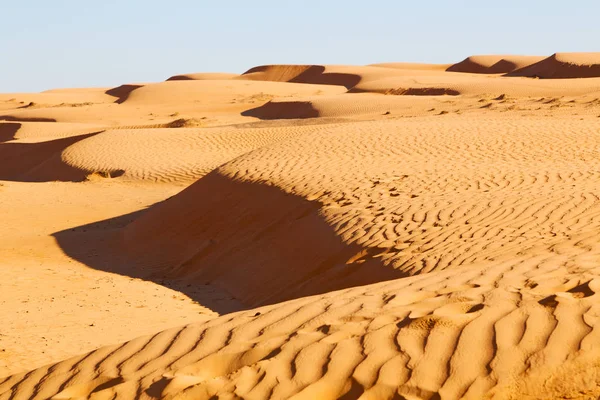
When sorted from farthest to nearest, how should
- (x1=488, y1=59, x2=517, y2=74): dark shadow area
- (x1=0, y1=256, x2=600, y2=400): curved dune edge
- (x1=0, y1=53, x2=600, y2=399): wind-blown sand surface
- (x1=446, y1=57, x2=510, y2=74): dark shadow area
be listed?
(x1=446, y1=57, x2=510, y2=74): dark shadow area < (x1=488, y1=59, x2=517, y2=74): dark shadow area < (x1=0, y1=53, x2=600, y2=399): wind-blown sand surface < (x1=0, y1=256, x2=600, y2=400): curved dune edge

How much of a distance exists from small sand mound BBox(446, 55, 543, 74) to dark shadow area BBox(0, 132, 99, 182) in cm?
4579

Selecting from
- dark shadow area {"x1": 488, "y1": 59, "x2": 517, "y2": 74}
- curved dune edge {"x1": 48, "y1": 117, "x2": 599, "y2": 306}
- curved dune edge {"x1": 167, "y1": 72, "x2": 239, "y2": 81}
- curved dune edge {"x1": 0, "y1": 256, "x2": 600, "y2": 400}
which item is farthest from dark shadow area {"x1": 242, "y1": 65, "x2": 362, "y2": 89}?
curved dune edge {"x1": 0, "y1": 256, "x2": 600, "y2": 400}

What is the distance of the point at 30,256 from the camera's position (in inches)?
580

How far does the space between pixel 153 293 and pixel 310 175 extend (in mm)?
4911

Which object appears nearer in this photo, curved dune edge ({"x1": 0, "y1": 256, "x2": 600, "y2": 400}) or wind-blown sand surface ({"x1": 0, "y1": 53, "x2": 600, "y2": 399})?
curved dune edge ({"x1": 0, "y1": 256, "x2": 600, "y2": 400})

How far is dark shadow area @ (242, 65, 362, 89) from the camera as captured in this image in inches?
2685

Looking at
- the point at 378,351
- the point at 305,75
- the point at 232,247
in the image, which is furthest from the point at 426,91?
the point at 378,351

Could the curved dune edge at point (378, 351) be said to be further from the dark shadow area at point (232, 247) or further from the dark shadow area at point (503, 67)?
the dark shadow area at point (503, 67)

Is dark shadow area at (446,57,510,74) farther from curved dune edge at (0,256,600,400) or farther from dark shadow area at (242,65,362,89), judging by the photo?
curved dune edge at (0,256,600,400)

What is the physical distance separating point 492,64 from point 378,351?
7246 centimetres

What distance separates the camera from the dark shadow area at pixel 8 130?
132 feet

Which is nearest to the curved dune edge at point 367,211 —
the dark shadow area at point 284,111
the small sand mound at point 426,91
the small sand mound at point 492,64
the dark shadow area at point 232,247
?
the dark shadow area at point 232,247

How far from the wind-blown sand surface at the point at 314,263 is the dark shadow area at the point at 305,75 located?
37.6 meters

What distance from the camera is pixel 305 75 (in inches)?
3029
